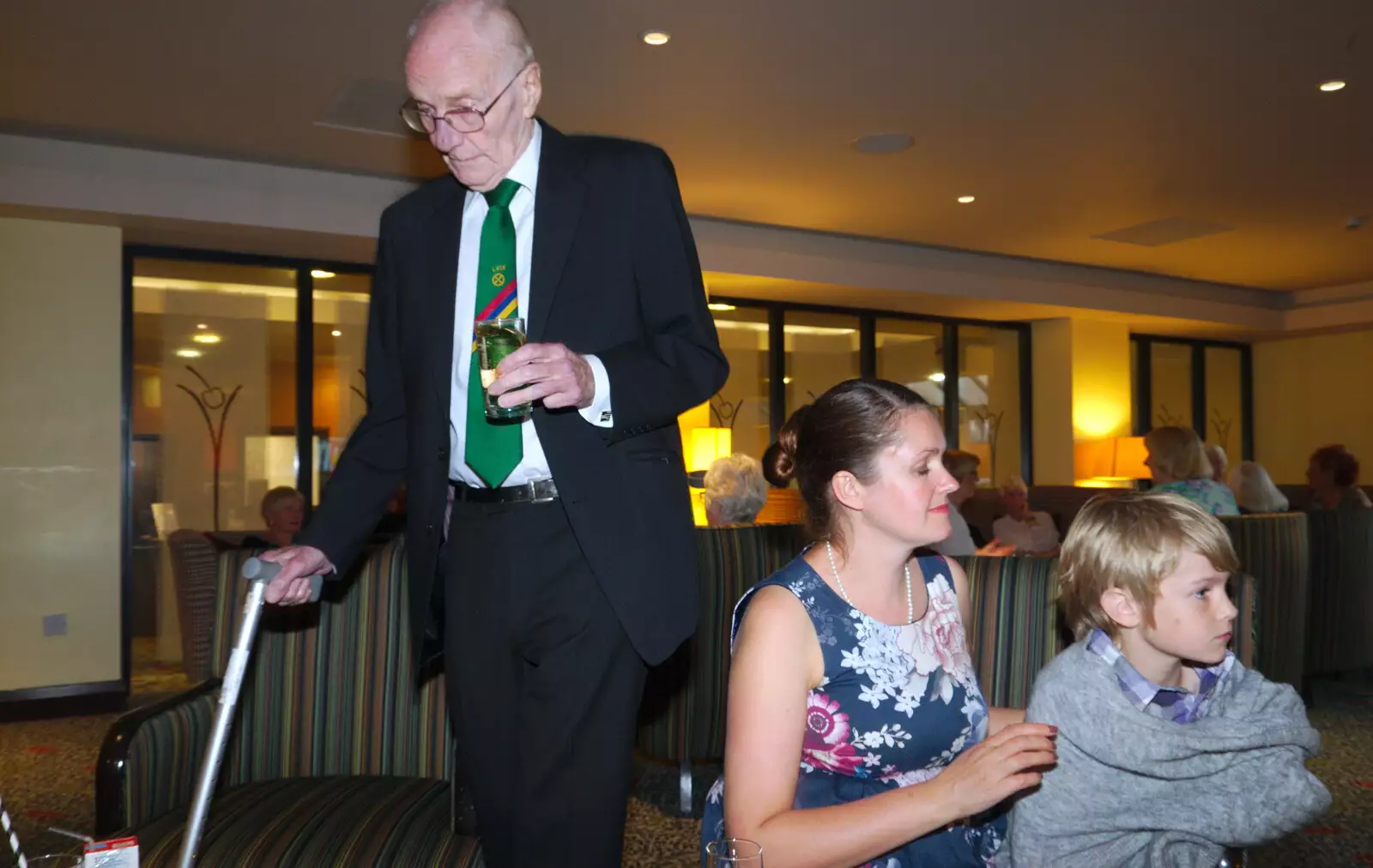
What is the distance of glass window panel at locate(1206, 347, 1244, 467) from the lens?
11.8m

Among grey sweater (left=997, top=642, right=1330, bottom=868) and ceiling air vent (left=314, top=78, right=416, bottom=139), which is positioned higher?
ceiling air vent (left=314, top=78, right=416, bottom=139)

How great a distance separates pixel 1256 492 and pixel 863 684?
19.1 feet

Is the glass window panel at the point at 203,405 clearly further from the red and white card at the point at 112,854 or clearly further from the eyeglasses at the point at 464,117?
the red and white card at the point at 112,854

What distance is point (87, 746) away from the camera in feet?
15.6

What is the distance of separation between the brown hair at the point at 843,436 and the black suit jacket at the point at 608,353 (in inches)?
9.3

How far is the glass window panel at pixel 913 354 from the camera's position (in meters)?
9.57

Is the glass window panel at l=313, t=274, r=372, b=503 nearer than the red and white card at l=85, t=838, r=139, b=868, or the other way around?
the red and white card at l=85, t=838, r=139, b=868

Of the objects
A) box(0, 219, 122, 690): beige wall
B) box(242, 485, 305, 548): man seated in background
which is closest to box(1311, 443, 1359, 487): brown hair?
box(242, 485, 305, 548): man seated in background

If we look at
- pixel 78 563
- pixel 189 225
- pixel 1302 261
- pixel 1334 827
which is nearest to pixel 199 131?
pixel 189 225

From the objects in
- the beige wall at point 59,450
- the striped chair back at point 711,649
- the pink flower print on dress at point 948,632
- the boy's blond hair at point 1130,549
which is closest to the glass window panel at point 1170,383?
the striped chair back at point 711,649

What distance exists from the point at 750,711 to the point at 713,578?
1815 millimetres

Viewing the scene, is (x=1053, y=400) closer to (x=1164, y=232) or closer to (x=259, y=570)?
(x=1164, y=232)

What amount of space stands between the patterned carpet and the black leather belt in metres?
1.56

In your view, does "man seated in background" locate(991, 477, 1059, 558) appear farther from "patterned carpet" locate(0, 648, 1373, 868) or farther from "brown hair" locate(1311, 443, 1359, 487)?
"brown hair" locate(1311, 443, 1359, 487)
